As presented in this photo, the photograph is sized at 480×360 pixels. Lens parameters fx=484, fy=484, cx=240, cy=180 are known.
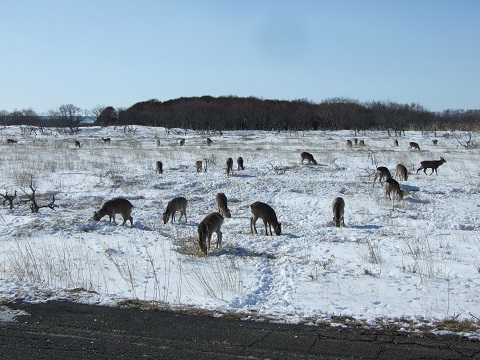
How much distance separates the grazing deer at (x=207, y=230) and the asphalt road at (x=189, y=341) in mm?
4187

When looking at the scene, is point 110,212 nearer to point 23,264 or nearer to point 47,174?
point 23,264

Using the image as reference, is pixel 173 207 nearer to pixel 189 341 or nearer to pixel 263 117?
pixel 189 341

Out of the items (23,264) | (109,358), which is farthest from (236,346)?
(23,264)

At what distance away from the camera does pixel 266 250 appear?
1105 centimetres

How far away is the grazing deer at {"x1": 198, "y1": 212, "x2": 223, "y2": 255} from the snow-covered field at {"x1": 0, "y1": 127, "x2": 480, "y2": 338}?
0.82 ft

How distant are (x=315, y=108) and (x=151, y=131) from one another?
45985 millimetres

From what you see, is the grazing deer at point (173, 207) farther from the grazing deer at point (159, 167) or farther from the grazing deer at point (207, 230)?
the grazing deer at point (159, 167)

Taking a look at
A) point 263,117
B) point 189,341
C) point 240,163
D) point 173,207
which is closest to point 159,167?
point 240,163

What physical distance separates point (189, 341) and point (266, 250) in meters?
5.50

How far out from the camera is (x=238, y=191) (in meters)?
20.2

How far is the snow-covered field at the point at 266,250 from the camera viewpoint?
721 cm

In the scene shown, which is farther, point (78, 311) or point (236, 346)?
point (78, 311)

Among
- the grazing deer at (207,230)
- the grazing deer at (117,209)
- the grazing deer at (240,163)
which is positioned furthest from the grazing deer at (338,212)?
the grazing deer at (240,163)

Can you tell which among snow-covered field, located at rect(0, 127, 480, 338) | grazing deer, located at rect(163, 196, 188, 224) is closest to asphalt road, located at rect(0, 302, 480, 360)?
snow-covered field, located at rect(0, 127, 480, 338)
